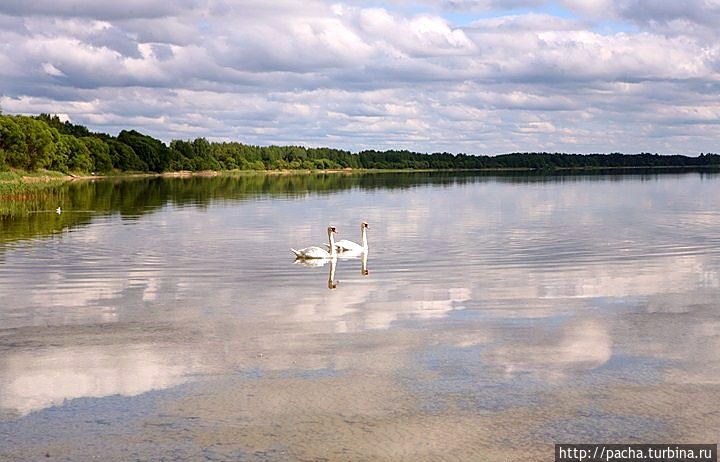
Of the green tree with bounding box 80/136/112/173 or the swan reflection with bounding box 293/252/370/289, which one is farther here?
the green tree with bounding box 80/136/112/173

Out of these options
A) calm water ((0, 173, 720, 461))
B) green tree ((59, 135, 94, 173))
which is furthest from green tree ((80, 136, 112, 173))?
calm water ((0, 173, 720, 461))

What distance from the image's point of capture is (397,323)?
1686cm

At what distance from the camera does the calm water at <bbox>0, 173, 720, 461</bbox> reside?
33.7ft

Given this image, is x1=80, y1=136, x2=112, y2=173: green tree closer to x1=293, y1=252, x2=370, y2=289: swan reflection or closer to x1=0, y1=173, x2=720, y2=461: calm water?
x1=0, y1=173, x2=720, y2=461: calm water

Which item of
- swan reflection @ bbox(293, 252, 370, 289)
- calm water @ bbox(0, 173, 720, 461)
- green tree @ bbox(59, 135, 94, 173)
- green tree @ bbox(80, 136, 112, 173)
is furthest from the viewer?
green tree @ bbox(80, 136, 112, 173)

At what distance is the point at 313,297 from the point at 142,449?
10.7m

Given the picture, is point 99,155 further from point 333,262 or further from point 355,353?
point 355,353

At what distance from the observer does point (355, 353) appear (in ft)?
46.7

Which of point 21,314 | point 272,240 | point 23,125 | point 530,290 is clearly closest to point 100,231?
point 272,240

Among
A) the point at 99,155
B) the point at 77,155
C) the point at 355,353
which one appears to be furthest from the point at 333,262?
the point at 99,155

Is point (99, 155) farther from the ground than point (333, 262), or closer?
farther from the ground

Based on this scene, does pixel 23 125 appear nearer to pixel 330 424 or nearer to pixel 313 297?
pixel 313 297

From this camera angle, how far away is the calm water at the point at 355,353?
33.7ft

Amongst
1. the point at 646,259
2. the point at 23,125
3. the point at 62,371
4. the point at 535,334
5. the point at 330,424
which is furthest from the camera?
the point at 23,125
